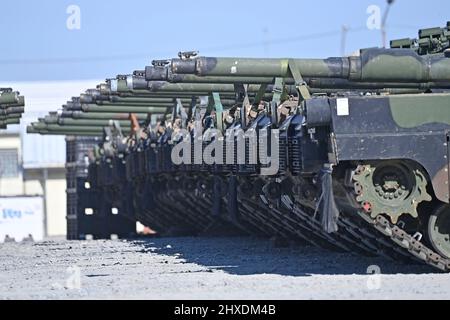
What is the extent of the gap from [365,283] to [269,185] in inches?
176

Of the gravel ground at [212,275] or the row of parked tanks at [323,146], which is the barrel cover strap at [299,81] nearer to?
the row of parked tanks at [323,146]

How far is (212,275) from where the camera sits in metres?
16.6

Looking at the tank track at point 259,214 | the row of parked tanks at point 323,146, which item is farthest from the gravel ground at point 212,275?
the row of parked tanks at point 323,146

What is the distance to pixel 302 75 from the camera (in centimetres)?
1852

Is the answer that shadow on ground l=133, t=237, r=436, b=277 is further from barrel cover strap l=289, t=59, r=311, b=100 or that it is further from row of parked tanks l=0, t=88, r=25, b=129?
row of parked tanks l=0, t=88, r=25, b=129

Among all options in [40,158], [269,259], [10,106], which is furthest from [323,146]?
[40,158]

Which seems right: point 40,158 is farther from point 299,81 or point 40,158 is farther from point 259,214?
point 299,81

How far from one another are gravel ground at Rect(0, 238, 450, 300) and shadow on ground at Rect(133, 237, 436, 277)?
1 cm

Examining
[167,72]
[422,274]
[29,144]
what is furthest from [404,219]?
[29,144]

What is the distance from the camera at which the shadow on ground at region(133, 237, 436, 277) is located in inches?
672

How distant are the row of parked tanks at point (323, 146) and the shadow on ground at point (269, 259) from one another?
0.22 meters

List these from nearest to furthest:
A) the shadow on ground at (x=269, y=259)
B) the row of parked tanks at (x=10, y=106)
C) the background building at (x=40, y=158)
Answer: the shadow on ground at (x=269, y=259)
the row of parked tanks at (x=10, y=106)
the background building at (x=40, y=158)

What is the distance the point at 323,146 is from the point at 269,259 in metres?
3.61

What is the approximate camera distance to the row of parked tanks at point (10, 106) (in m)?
26.6
